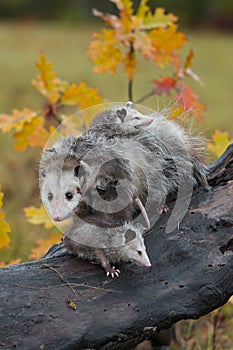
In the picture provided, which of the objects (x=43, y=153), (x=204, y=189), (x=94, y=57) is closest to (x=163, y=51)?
(x=94, y=57)

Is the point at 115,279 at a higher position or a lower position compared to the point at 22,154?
higher

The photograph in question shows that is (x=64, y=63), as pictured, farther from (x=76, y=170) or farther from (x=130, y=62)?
(x=76, y=170)

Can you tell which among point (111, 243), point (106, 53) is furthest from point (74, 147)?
point (106, 53)

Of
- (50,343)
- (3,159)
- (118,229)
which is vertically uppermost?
(118,229)

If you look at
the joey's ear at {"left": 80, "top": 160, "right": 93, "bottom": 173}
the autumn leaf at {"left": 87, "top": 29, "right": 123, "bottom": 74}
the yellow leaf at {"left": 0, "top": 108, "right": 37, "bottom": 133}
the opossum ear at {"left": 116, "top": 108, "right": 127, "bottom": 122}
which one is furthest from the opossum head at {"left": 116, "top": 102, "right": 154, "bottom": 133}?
the autumn leaf at {"left": 87, "top": 29, "right": 123, "bottom": 74}

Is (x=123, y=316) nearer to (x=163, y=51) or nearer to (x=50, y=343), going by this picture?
(x=50, y=343)

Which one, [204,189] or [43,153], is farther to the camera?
[204,189]

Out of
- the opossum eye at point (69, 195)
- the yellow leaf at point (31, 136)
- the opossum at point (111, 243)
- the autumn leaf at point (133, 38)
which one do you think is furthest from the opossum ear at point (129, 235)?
the autumn leaf at point (133, 38)
